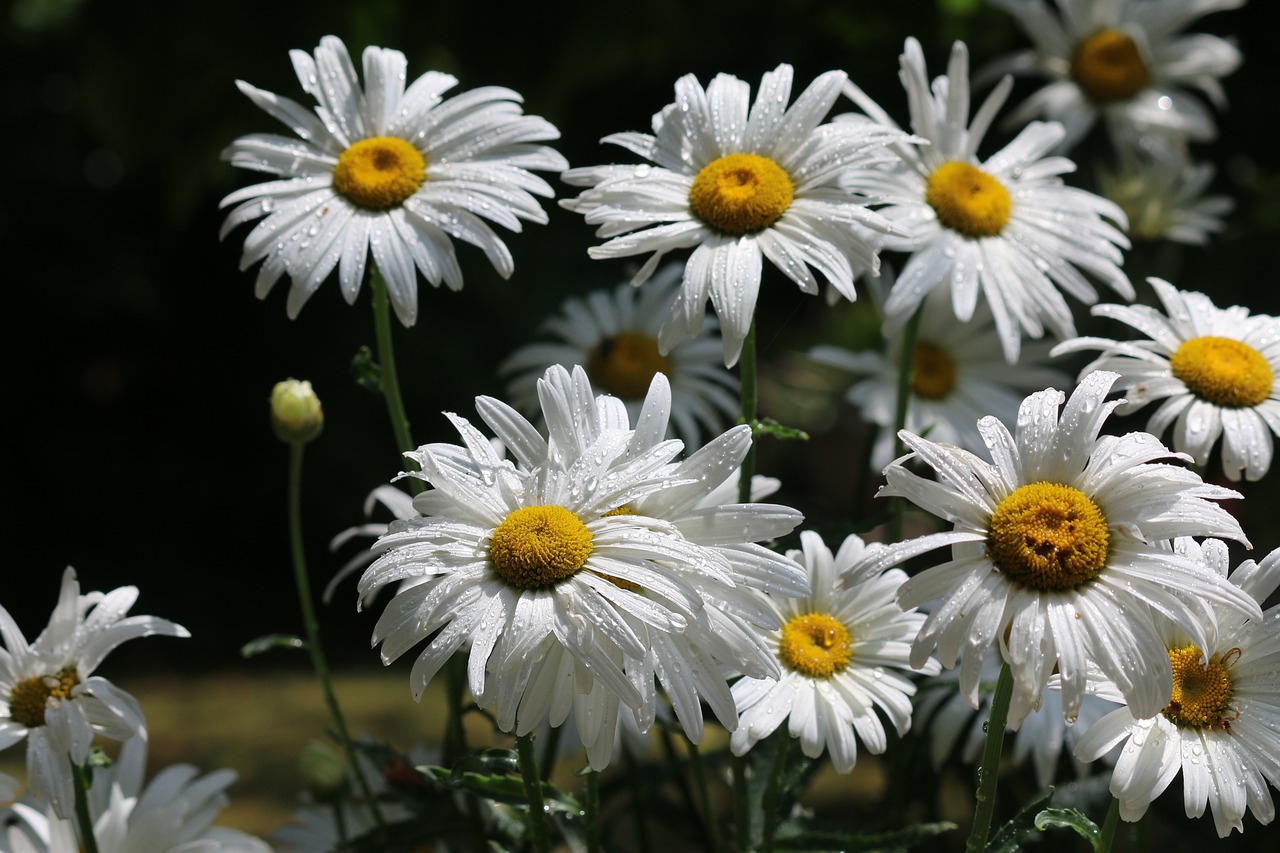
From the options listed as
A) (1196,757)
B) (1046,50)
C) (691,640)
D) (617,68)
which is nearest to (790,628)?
(691,640)

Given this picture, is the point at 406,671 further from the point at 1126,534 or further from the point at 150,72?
the point at 1126,534

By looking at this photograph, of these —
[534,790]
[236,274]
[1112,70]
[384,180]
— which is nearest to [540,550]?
[534,790]

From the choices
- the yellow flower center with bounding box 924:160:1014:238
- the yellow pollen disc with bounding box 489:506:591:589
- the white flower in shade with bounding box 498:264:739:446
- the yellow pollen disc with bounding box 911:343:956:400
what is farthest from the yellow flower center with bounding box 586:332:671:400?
the yellow pollen disc with bounding box 489:506:591:589

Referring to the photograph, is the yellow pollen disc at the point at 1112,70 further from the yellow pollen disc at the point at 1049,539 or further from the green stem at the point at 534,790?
the green stem at the point at 534,790

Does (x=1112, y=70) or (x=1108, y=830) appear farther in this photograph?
(x=1112, y=70)

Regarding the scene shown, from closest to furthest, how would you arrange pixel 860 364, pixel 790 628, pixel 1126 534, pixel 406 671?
pixel 1126 534
pixel 790 628
pixel 860 364
pixel 406 671

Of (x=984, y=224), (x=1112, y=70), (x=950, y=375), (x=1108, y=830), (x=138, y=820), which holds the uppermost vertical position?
(x=1112, y=70)

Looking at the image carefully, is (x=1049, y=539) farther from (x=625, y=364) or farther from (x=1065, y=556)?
(x=625, y=364)
